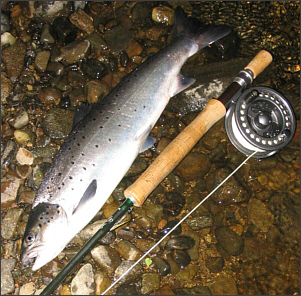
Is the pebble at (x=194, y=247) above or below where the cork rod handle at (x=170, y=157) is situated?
below

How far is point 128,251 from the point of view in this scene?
2.58 metres

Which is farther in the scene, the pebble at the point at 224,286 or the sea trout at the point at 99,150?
the pebble at the point at 224,286

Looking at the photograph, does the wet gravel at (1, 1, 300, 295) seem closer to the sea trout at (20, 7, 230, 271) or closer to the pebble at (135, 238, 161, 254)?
the pebble at (135, 238, 161, 254)

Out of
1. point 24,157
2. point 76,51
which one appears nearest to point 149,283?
point 24,157

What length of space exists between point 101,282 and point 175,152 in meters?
1.34

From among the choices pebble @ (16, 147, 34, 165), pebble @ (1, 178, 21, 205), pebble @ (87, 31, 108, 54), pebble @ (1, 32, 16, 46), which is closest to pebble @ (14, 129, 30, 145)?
pebble @ (16, 147, 34, 165)

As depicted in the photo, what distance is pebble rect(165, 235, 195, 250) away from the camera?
2.59m

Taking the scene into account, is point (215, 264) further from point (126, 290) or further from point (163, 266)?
point (126, 290)

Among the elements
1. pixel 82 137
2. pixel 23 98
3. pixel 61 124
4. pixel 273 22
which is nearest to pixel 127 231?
pixel 82 137

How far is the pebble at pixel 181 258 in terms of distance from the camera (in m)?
2.57

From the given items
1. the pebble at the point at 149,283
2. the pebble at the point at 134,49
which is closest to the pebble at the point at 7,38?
the pebble at the point at 134,49

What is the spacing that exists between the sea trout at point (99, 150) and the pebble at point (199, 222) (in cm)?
85

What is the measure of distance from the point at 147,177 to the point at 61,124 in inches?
49.5

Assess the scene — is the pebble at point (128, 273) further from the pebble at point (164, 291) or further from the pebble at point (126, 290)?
the pebble at point (164, 291)
